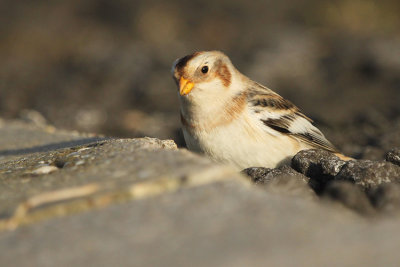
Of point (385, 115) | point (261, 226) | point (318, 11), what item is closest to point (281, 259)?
point (261, 226)

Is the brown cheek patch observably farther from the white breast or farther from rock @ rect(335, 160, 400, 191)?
rock @ rect(335, 160, 400, 191)

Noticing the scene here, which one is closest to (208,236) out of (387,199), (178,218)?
(178,218)

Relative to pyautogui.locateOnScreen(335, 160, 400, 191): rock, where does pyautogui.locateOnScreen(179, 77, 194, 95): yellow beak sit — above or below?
above

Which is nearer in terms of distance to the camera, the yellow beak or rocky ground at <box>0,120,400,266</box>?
rocky ground at <box>0,120,400,266</box>

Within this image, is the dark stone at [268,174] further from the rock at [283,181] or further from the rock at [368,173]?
the rock at [368,173]

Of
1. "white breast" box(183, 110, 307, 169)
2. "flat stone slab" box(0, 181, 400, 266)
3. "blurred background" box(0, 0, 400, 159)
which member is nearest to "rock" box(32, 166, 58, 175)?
"flat stone slab" box(0, 181, 400, 266)

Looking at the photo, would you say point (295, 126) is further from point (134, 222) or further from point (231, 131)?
point (134, 222)

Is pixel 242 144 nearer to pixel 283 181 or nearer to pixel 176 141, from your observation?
pixel 283 181
